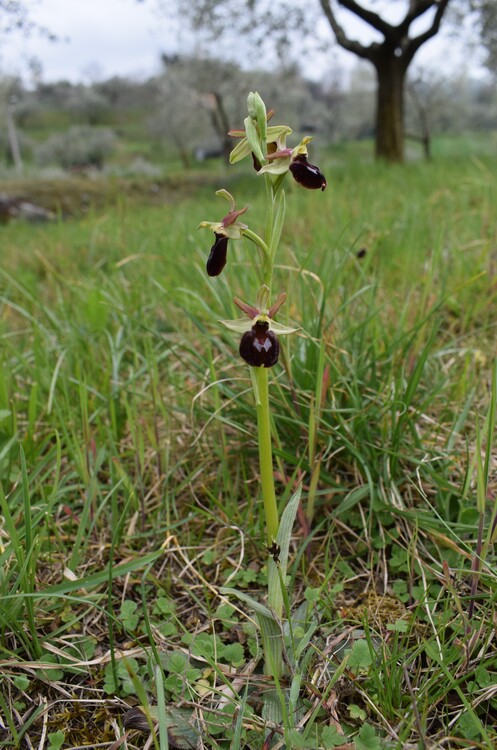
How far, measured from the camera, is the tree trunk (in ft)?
40.2

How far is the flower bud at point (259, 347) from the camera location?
3.75 feet

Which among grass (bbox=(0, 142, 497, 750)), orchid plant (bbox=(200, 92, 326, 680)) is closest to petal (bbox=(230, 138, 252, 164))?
orchid plant (bbox=(200, 92, 326, 680))

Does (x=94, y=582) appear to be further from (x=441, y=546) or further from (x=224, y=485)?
(x=441, y=546)

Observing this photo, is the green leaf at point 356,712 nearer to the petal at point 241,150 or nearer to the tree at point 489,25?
the petal at point 241,150

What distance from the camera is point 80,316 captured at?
2965 millimetres

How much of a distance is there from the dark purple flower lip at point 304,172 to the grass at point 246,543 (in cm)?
62

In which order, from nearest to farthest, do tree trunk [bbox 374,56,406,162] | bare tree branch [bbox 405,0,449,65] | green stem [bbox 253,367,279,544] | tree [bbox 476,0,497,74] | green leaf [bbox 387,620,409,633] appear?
green stem [bbox 253,367,279,544] → green leaf [bbox 387,620,409,633] → bare tree branch [bbox 405,0,449,65] → tree trunk [bbox 374,56,406,162] → tree [bbox 476,0,497,74]

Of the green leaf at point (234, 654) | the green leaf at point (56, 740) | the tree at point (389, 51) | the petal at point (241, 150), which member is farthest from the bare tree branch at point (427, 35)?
the green leaf at point (56, 740)

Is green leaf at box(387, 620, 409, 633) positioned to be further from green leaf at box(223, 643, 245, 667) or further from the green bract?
the green bract

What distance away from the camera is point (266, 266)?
1166mm

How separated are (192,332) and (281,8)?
15.8 m

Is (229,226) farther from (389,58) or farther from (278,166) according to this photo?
(389,58)

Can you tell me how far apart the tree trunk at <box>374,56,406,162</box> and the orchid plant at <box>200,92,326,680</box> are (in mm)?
12154

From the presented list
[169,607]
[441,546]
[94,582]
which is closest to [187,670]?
[169,607]
